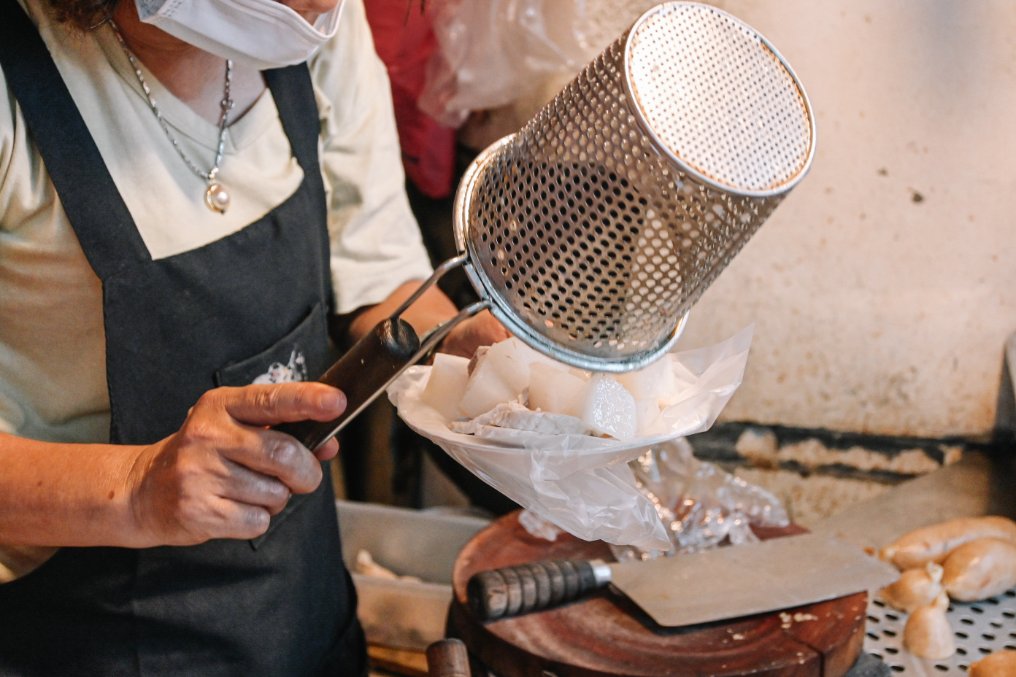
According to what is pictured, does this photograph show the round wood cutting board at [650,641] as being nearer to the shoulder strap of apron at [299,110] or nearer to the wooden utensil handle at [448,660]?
the wooden utensil handle at [448,660]

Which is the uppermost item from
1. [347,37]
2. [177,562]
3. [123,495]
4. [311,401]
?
[347,37]

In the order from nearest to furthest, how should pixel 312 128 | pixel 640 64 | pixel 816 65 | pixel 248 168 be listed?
pixel 640 64, pixel 248 168, pixel 312 128, pixel 816 65

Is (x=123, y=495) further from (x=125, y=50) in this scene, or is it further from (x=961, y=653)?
(x=961, y=653)

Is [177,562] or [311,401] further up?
[311,401]

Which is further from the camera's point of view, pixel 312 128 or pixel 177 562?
pixel 312 128

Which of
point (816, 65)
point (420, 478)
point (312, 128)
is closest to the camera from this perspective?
point (312, 128)

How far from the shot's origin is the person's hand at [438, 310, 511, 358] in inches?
52.3

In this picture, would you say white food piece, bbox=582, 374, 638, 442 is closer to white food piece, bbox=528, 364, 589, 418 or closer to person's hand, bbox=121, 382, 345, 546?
white food piece, bbox=528, 364, 589, 418

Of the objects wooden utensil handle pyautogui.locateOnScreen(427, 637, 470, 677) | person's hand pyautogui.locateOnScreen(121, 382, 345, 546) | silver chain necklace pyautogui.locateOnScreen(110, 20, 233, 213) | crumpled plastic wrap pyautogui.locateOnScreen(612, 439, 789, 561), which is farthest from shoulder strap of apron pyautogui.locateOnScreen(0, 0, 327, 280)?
crumpled plastic wrap pyautogui.locateOnScreen(612, 439, 789, 561)

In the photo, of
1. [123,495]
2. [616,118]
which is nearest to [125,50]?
[123,495]

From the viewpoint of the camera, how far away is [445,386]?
1.16 meters

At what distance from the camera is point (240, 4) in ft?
3.43

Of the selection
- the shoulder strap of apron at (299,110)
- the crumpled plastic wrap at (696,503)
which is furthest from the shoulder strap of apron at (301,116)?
the crumpled plastic wrap at (696,503)

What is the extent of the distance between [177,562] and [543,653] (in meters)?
0.50
